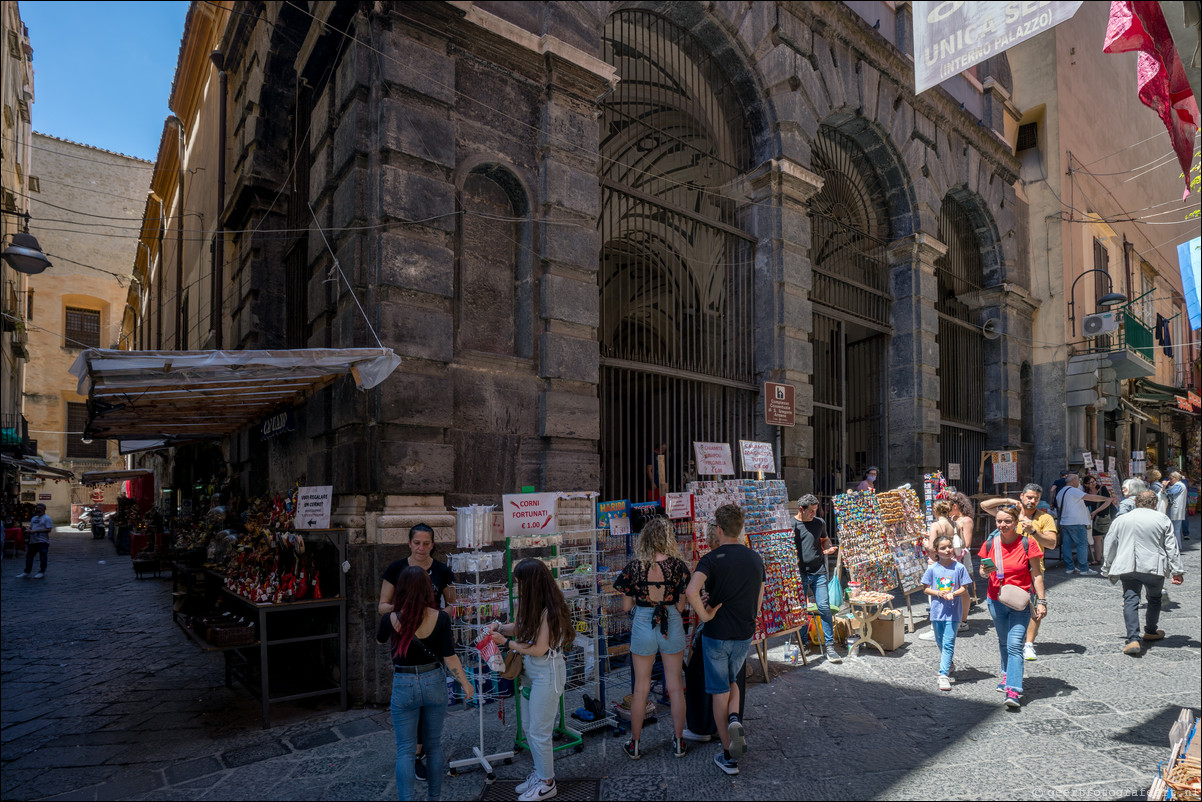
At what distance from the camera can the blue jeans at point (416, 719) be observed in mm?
3857

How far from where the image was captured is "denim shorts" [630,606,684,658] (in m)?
4.81

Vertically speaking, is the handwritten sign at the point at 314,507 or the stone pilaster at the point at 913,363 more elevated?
the stone pilaster at the point at 913,363

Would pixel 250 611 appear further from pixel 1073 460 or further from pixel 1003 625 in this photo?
pixel 1073 460

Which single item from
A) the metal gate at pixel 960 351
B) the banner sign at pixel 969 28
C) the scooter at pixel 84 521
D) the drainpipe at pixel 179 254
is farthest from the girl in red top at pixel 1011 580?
the scooter at pixel 84 521

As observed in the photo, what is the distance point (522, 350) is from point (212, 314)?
8412mm

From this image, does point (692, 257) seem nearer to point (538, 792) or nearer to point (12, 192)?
point (538, 792)

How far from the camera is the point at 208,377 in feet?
19.5

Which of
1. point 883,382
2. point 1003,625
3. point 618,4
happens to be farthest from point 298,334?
point 883,382

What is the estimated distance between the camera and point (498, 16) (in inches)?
276

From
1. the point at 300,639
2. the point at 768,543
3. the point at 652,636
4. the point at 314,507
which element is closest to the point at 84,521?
the point at 314,507

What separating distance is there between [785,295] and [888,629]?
15.7 feet

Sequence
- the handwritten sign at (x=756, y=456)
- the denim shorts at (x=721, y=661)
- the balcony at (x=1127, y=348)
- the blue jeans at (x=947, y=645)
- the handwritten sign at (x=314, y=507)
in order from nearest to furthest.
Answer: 1. the denim shorts at (x=721, y=661)
2. the handwritten sign at (x=314, y=507)
3. the blue jeans at (x=947, y=645)
4. the handwritten sign at (x=756, y=456)
5. the balcony at (x=1127, y=348)

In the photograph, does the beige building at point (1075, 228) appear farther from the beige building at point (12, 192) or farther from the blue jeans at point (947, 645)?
the beige building at point (12, 192)

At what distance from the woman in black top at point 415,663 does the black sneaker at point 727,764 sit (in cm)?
172
